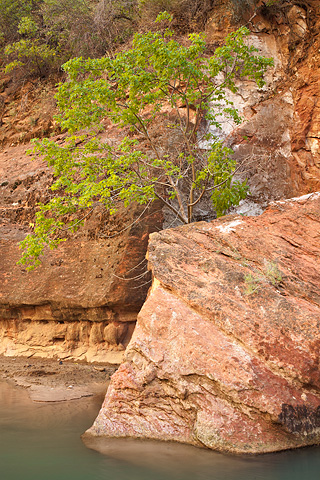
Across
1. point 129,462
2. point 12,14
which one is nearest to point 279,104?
point 129,462

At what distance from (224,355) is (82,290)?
4772 mm

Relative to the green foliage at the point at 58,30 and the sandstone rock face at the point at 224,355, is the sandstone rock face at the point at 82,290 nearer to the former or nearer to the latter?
the sandstone rock face at the point at 224,355

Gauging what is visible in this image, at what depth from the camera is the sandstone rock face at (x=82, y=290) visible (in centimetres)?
890

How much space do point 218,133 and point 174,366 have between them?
7.14 m

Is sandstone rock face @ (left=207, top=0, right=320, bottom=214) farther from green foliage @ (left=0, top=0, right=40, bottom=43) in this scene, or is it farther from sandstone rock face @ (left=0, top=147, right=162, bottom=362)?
green foliage @ (left=0, top=0, right=40, bottom=43)

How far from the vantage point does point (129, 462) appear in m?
4.44

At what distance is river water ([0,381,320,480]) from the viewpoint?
164 inches

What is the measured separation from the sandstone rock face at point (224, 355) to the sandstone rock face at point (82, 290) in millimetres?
2661

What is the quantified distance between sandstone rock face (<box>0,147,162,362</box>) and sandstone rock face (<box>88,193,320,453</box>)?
2.66 meters

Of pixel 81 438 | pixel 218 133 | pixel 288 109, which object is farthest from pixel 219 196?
pixel 81 438

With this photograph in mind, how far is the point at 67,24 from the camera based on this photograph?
14547 mm

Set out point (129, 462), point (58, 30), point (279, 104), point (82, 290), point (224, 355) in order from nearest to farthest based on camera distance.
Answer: point (129, 462), point (224, 355), point (82, 290), point (279, 104), point (58, 30)

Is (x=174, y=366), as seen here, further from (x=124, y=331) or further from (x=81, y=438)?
(x=124, y=331)

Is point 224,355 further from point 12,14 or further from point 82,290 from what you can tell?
point 12,14
